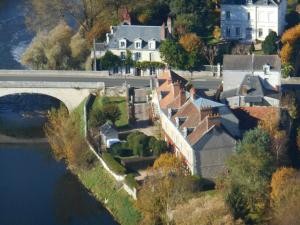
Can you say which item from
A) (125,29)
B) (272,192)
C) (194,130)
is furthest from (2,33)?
(272,192)

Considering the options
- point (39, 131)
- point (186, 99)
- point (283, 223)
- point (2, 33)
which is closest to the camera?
point (283, 223)

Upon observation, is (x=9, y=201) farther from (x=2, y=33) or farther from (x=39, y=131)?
(x=2, y=33)

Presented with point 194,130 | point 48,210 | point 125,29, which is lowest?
point 48,210

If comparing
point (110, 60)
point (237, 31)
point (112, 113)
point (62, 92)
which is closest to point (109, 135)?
point (112, 113)

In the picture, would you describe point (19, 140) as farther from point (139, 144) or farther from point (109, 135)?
point (139, 144)

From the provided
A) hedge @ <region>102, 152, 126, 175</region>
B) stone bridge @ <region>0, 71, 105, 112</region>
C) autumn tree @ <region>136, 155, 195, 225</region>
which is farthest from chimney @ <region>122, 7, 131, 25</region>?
autumn tree @ <region>136, 155, 195, 225</region>

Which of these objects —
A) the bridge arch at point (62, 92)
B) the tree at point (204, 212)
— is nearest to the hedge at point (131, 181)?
the tree at point (204, 212)
